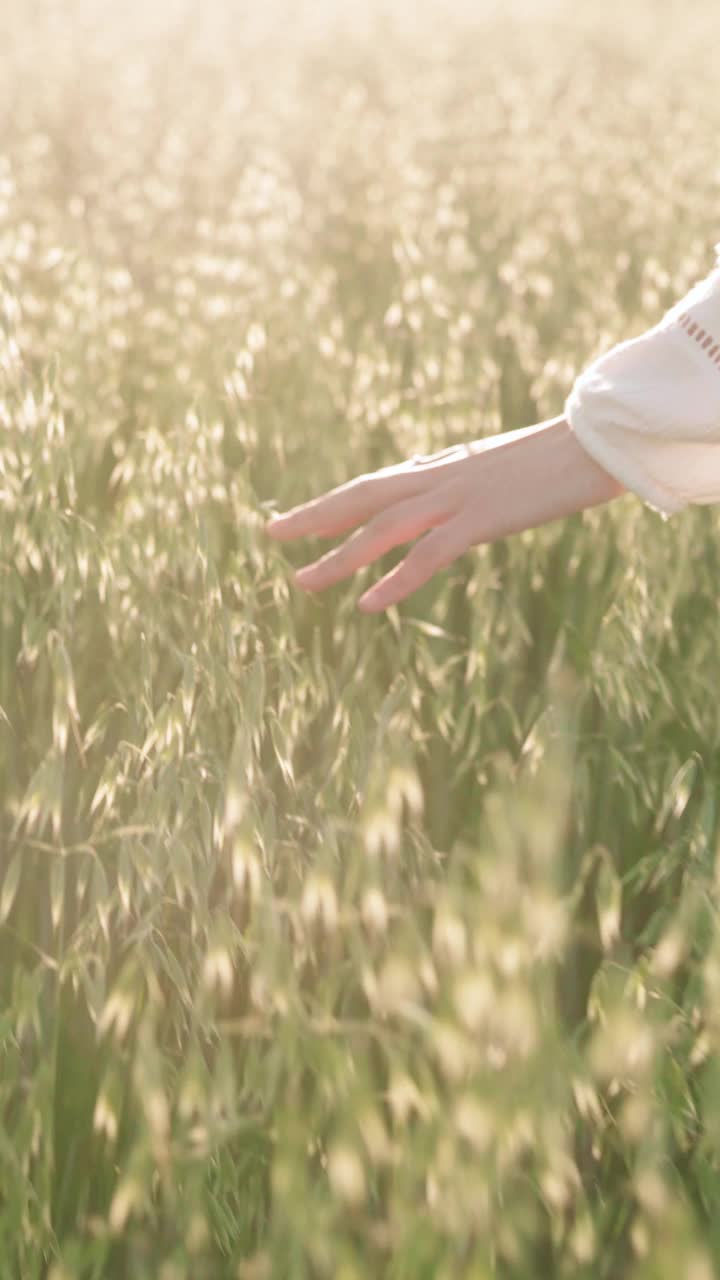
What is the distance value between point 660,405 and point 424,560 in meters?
0.24

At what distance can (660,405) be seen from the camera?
1260 millimetres

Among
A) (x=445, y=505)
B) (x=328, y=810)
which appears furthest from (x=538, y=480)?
(x=328, y=810)

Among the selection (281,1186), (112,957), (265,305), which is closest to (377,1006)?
(281,1186)

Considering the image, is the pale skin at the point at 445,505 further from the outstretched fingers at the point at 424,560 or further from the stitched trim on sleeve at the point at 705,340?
the stitched trim on sleeve at the point at 705,340

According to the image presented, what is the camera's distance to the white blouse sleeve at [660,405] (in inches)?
49.7

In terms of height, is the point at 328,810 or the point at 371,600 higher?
the point at 371,600

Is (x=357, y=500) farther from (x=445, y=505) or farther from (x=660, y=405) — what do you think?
(x=660, y=405)

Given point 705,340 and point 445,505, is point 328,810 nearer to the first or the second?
point 445,505

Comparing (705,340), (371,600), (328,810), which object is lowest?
(328,810)

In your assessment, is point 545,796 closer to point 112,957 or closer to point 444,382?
point 112,957

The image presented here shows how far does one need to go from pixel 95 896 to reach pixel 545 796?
50 centimetres

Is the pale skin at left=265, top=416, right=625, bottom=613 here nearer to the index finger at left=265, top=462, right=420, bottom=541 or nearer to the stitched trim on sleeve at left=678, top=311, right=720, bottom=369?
the index finger at left=265, top=462, right=420, bottom=541

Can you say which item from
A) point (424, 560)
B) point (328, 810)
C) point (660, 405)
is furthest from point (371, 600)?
point (660, 405)

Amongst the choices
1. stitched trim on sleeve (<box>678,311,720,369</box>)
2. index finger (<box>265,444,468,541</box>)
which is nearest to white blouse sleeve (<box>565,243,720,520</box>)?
stitched trim on sleeve (<box>678,311,720,369</box>)
